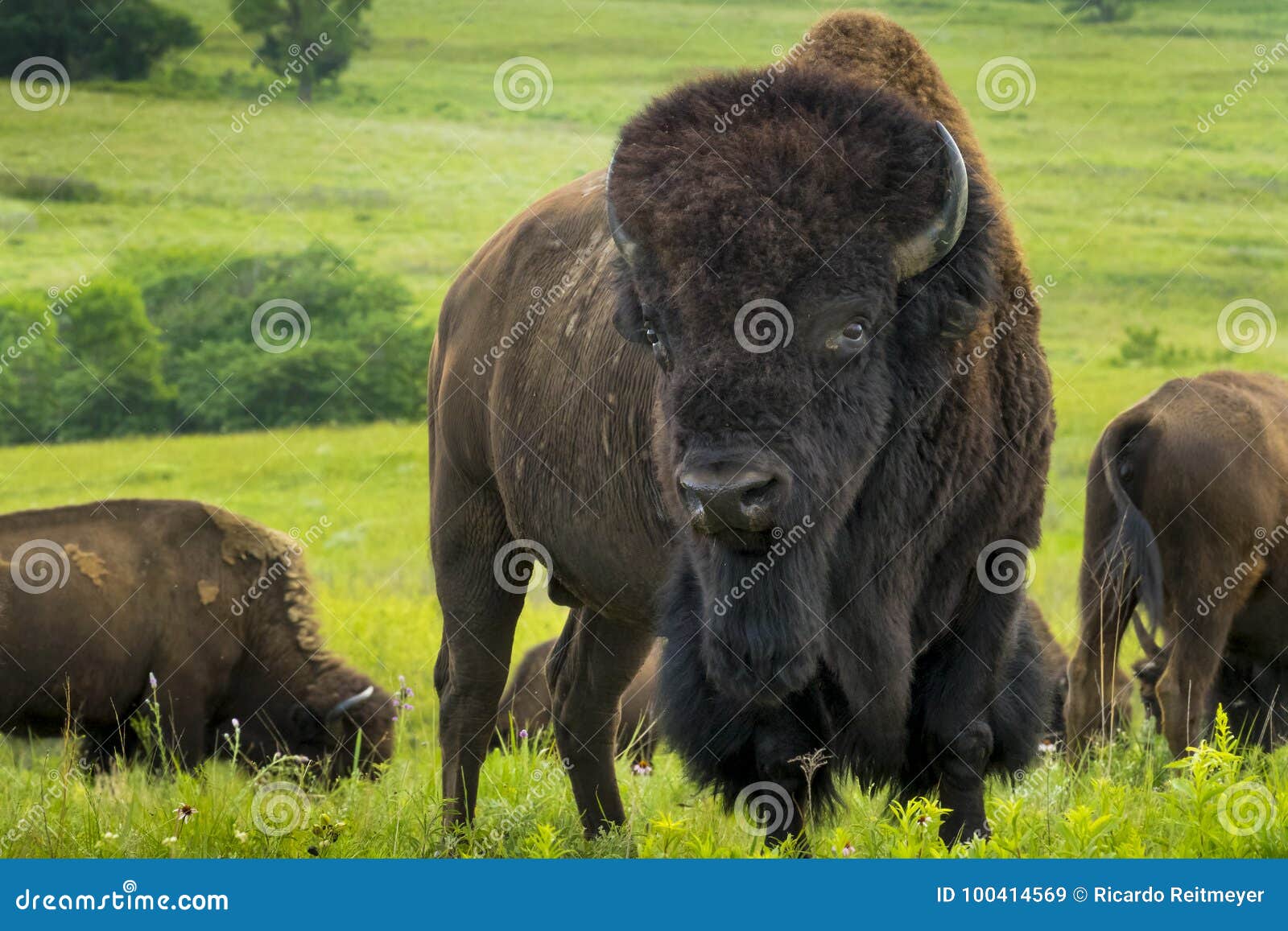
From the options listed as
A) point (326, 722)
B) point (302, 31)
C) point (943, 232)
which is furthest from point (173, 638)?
point (302, 31)

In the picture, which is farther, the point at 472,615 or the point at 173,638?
the point at 173,638

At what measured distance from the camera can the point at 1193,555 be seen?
7543 millimetres

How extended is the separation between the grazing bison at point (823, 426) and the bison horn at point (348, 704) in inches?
203

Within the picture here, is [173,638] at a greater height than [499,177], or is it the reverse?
[173,638]

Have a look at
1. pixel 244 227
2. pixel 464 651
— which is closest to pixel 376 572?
pixel 464 651

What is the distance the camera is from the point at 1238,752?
7.17 metres

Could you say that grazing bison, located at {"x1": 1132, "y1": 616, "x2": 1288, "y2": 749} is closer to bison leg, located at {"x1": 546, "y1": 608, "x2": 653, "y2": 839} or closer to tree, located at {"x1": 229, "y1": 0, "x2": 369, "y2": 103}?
bison leg, located at {"x1": 546, "y1": 608, "x2": 653, "y2": 839}

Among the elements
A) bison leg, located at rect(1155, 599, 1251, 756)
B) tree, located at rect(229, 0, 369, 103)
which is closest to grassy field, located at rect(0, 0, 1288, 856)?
tree, located at rect(229, 0, 369, 103)

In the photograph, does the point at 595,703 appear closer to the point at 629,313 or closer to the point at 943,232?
the point at 629,313

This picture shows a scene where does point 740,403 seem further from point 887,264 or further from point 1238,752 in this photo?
point 1238,752

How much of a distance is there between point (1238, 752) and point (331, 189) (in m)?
32.9

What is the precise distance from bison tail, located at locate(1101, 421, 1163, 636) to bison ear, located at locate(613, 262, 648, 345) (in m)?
4.24

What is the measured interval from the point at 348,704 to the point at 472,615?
12.9 feet

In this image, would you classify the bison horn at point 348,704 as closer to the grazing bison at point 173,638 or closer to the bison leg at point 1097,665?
the grazing bison at point 173,638
